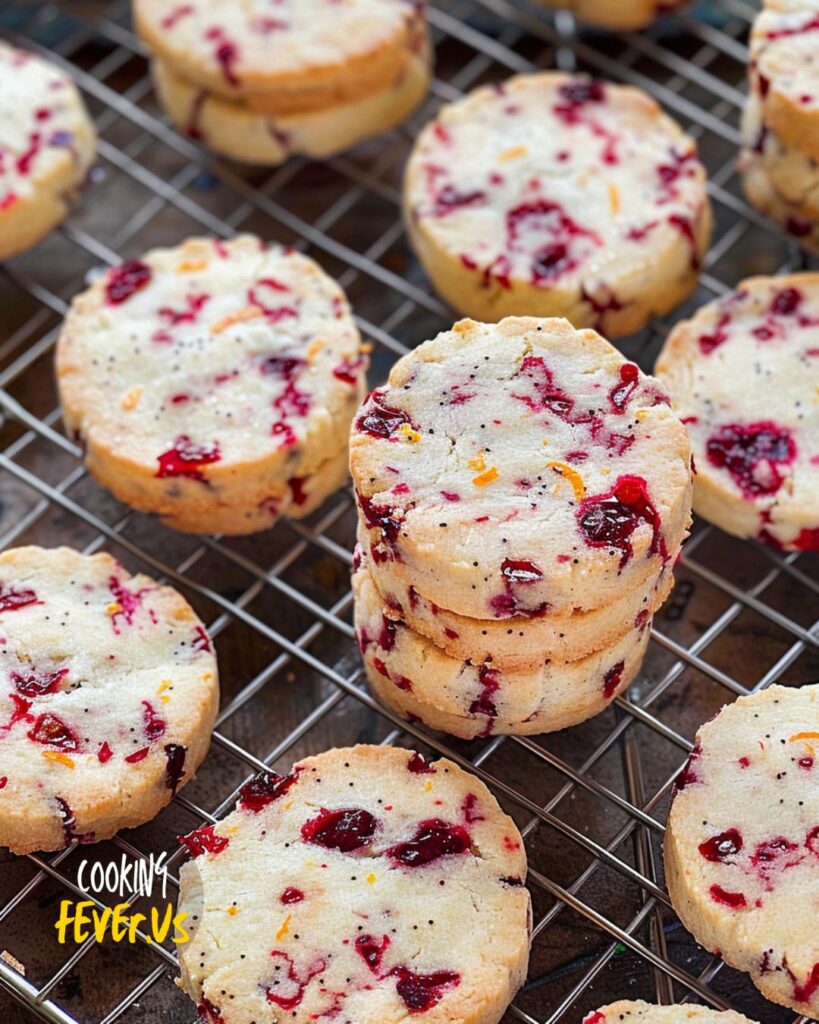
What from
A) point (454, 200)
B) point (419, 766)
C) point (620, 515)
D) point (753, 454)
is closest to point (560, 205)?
point (454, 200)

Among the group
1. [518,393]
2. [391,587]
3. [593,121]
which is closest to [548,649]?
[391,587]

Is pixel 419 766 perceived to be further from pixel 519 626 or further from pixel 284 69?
pixel 284 69

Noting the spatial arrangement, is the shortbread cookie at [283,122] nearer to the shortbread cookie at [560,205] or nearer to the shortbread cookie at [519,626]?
the shortbread cookie at [560,205]

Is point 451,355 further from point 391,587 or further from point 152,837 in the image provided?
point 152,837

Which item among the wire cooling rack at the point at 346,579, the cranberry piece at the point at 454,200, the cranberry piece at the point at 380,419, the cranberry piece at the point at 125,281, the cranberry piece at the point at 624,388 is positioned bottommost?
the wire cooling rack at the point at 346,579

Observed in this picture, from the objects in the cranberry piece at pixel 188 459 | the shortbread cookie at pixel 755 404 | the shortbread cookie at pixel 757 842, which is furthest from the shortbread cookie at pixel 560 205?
the shortbread cookie at pixel 757 842

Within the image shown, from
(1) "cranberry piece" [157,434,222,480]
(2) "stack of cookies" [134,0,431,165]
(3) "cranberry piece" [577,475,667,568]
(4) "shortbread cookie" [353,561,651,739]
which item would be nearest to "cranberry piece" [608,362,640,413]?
(3) "cranberry piece" [577,475,667,568]

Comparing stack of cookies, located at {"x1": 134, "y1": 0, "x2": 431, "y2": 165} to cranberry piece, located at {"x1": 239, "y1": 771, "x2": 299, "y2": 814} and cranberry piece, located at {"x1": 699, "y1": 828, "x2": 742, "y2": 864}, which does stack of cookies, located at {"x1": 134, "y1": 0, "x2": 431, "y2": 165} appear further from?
cranberry piece, located at {"x1": 699, "y1": 828, "x2": 742, "y2": 864}
